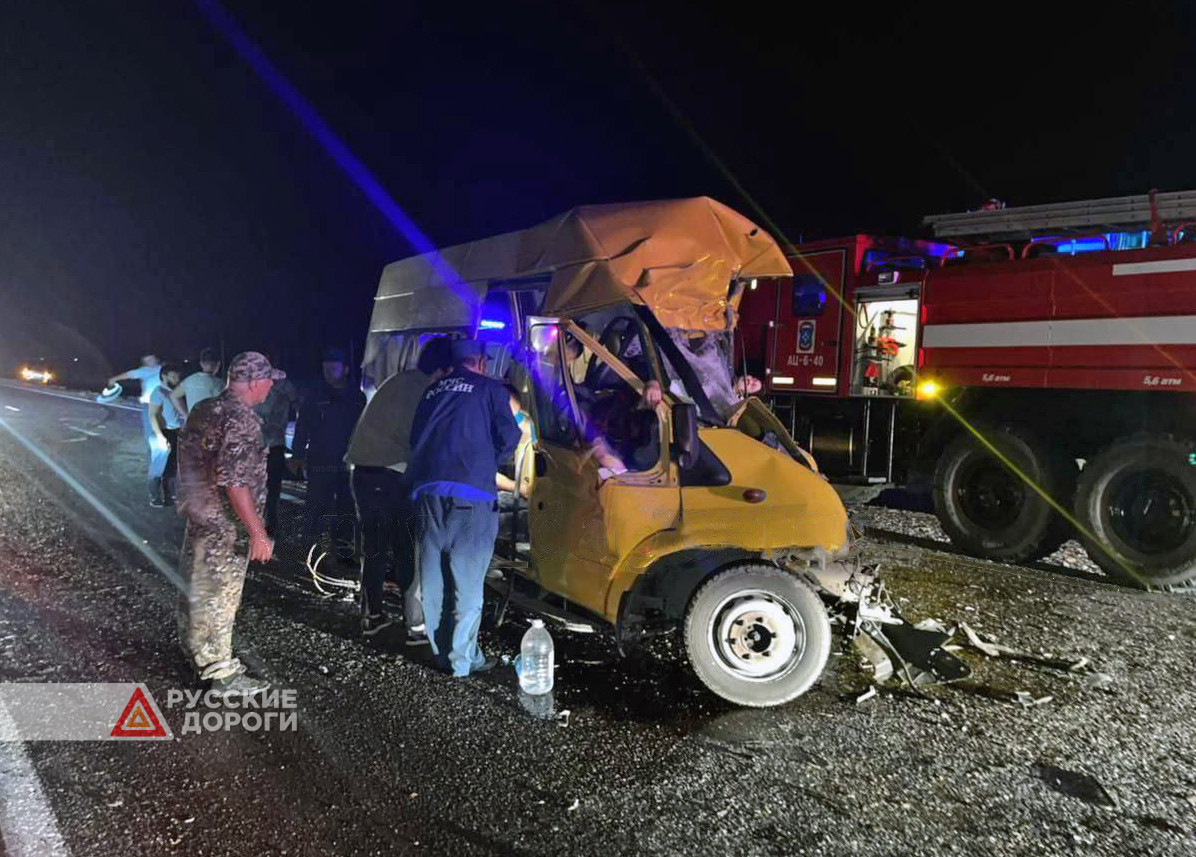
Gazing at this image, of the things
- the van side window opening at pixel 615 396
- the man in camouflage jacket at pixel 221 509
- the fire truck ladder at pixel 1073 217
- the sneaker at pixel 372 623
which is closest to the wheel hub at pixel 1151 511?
the fire truck ladder at pixel 1073 217

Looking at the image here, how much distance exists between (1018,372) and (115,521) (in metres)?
8.93

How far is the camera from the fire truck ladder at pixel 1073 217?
7.50 m

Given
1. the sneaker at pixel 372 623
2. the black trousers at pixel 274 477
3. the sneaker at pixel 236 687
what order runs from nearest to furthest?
the sneaker at pixel 236 687 → the sneaker at pixel 372 623 → the black trousers at pixel 274 477

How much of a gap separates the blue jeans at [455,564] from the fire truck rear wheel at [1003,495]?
18.4ft

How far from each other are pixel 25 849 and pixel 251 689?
1.40 metres

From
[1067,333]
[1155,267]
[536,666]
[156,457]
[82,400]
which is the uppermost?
[1155,267]

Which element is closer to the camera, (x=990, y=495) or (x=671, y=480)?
(x=671, y=480)

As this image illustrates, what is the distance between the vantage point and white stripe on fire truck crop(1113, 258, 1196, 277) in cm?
680

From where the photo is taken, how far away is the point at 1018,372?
7930 millimetres

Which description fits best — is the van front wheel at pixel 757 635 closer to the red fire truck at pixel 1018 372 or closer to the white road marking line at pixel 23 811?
A: the white road marking line at pixel 23 811

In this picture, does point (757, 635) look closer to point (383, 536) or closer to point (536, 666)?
point (536, 666)

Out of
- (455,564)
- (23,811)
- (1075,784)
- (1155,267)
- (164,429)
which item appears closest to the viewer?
(23,811)

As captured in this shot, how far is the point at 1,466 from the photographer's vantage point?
38.7 ft

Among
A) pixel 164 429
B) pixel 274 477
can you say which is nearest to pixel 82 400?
pixel 164 429
